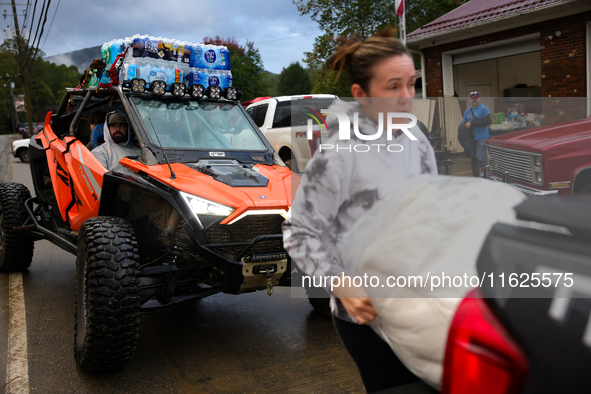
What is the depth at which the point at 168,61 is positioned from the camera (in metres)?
5.37

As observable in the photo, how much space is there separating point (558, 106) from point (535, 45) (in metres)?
12.4

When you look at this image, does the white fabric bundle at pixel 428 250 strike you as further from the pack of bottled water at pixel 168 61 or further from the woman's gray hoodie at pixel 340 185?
the pack of bottled water at pixel 168 61

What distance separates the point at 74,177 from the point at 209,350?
89.3 inches

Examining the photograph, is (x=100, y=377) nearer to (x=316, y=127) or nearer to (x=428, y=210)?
(x=316, y=127)

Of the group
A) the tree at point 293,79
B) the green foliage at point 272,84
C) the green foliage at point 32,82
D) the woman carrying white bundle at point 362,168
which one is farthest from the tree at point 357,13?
the green foliage at point 32,82

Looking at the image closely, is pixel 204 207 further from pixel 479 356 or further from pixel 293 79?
pixel 293 79

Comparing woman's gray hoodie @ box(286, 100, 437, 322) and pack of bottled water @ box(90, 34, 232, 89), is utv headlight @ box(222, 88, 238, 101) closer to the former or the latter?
pack of bottled water @ box(90, 34, 232, 89)

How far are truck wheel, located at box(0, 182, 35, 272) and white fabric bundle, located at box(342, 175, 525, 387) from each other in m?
5.85

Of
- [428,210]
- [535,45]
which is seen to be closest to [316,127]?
[428,210]

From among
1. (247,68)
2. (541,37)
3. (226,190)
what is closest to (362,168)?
(226,190)

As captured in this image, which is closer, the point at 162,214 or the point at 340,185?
the point at 340,185

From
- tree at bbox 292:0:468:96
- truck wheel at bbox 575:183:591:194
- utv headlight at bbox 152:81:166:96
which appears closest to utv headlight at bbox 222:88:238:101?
utv headlight at bbox 152:81:166:96

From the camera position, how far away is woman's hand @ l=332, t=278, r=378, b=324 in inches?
56.0

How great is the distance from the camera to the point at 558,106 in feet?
4.11
